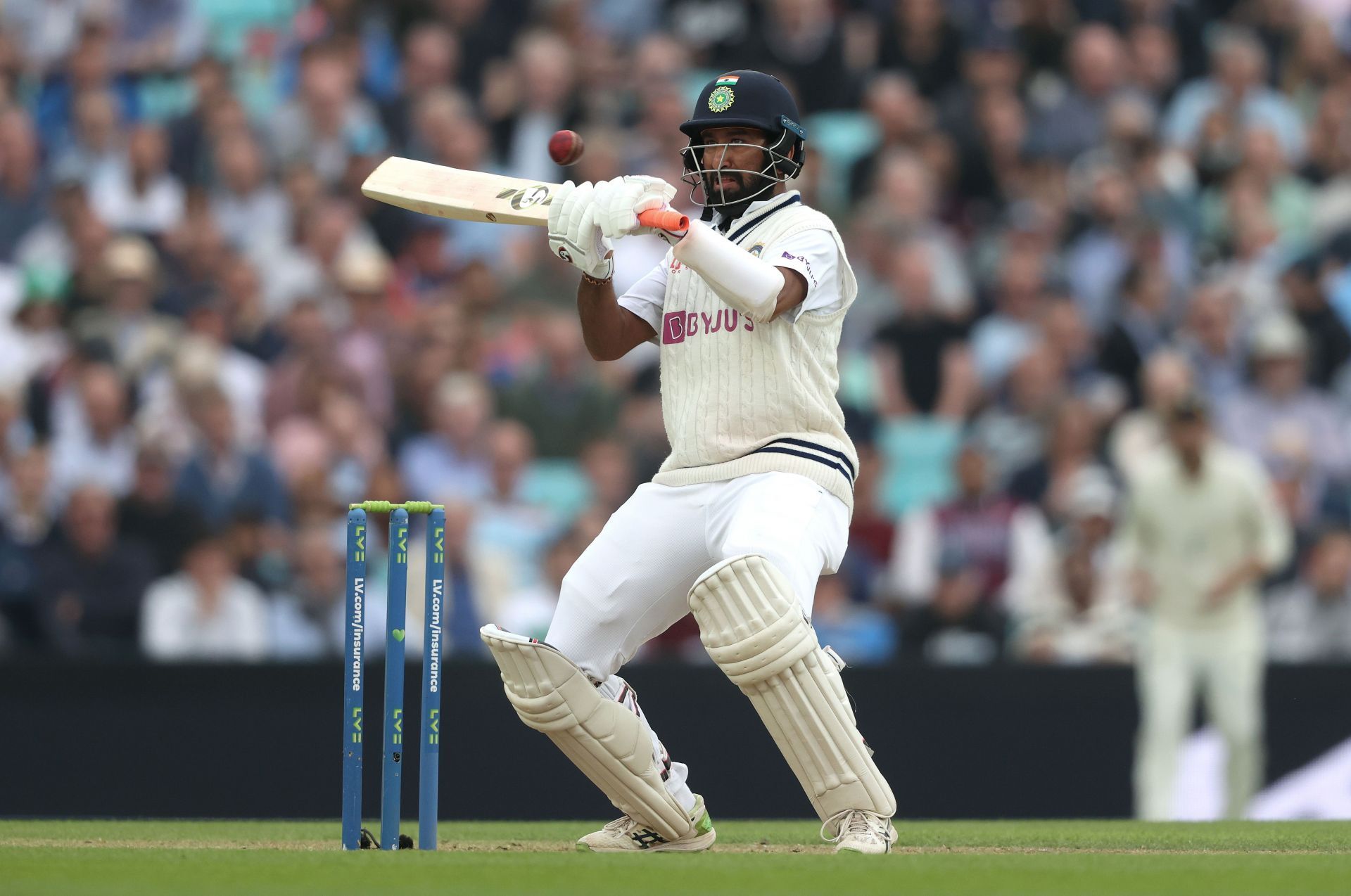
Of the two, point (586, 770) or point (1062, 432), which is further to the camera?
point (1062, 432)

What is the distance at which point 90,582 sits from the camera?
9.09 m

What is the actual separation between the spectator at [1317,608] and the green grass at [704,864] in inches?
131

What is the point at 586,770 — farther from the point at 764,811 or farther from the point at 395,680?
the point at 764,811

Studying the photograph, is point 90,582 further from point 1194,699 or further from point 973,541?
point 1194,699

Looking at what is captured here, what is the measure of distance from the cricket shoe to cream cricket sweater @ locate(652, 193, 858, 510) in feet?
3.15

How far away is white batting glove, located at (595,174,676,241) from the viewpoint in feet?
17.0

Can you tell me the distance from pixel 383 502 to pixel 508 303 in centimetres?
610

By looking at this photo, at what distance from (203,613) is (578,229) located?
4365 millimetres

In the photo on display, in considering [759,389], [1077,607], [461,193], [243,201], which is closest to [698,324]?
[759,389]

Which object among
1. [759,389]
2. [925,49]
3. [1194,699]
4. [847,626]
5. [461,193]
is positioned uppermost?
[925,49]

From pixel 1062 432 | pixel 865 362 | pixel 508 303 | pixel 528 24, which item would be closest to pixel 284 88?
pixel 528 24

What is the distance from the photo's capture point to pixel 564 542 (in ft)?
31.2

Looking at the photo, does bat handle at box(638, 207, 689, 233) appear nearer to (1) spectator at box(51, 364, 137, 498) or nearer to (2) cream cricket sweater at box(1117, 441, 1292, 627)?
(2) cream cricket sweater at box(1117, 441, 1292, 627)

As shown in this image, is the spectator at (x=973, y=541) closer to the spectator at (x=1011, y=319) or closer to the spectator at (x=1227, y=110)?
the spectator at (x=1011, y=319)
